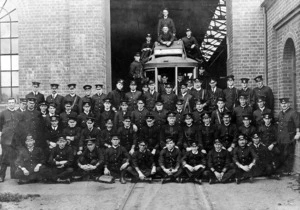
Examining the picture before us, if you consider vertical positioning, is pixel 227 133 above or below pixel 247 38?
below

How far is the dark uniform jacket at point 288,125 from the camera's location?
866 cm

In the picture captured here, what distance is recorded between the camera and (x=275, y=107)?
1076cm

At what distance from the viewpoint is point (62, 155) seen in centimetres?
902

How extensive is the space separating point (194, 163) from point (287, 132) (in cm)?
216

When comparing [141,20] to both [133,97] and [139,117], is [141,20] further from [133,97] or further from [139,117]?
[139,117]

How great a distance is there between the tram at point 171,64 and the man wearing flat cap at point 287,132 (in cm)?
356

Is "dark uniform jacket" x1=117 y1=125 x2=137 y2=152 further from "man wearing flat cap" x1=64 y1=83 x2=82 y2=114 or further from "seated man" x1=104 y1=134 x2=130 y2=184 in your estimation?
"man wearing flat cap" x1=64 y1=83 x2=82 y2=114

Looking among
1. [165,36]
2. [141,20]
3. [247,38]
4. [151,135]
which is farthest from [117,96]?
[141,20]

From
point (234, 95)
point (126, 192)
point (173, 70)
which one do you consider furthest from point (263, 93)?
point (126, 192)

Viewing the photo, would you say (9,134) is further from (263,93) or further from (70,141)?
(263,93)

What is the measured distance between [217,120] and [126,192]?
3.07m

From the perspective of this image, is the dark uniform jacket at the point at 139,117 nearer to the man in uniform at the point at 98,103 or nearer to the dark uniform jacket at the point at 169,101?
the dark uniform jacket at the point at 169,101

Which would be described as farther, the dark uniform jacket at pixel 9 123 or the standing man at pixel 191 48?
the standing man at pixel 191 48

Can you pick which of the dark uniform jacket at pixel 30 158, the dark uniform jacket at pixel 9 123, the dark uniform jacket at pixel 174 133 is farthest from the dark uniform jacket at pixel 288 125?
the dark uniform jacket at pixel 9 123
